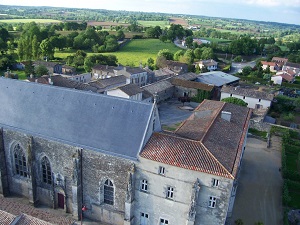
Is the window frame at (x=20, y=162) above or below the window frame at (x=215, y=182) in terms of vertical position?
below

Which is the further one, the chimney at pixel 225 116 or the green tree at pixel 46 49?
the green tree at pixel 46 49

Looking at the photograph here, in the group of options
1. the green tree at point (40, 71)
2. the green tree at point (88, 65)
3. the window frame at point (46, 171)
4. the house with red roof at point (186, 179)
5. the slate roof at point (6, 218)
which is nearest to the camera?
the slate roof at point (6, 218)

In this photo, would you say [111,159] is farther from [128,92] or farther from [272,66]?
[272,66]

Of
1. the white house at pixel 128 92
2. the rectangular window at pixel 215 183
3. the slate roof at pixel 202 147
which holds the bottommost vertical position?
the white house at pixel 128 92

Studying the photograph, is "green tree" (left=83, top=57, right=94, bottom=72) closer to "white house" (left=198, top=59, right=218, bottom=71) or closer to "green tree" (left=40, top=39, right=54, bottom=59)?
"green tree" (left=40, top=39, right=54, bottom=59)

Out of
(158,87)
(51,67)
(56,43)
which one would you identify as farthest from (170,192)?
(56,43)

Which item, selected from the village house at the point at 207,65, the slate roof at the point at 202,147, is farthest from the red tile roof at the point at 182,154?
the village house at the point at 207,65

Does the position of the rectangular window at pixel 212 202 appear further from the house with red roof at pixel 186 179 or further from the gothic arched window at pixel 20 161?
the gothic arched window at pixel 20 161

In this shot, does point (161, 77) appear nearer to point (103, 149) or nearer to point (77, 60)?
point (77, 60)
